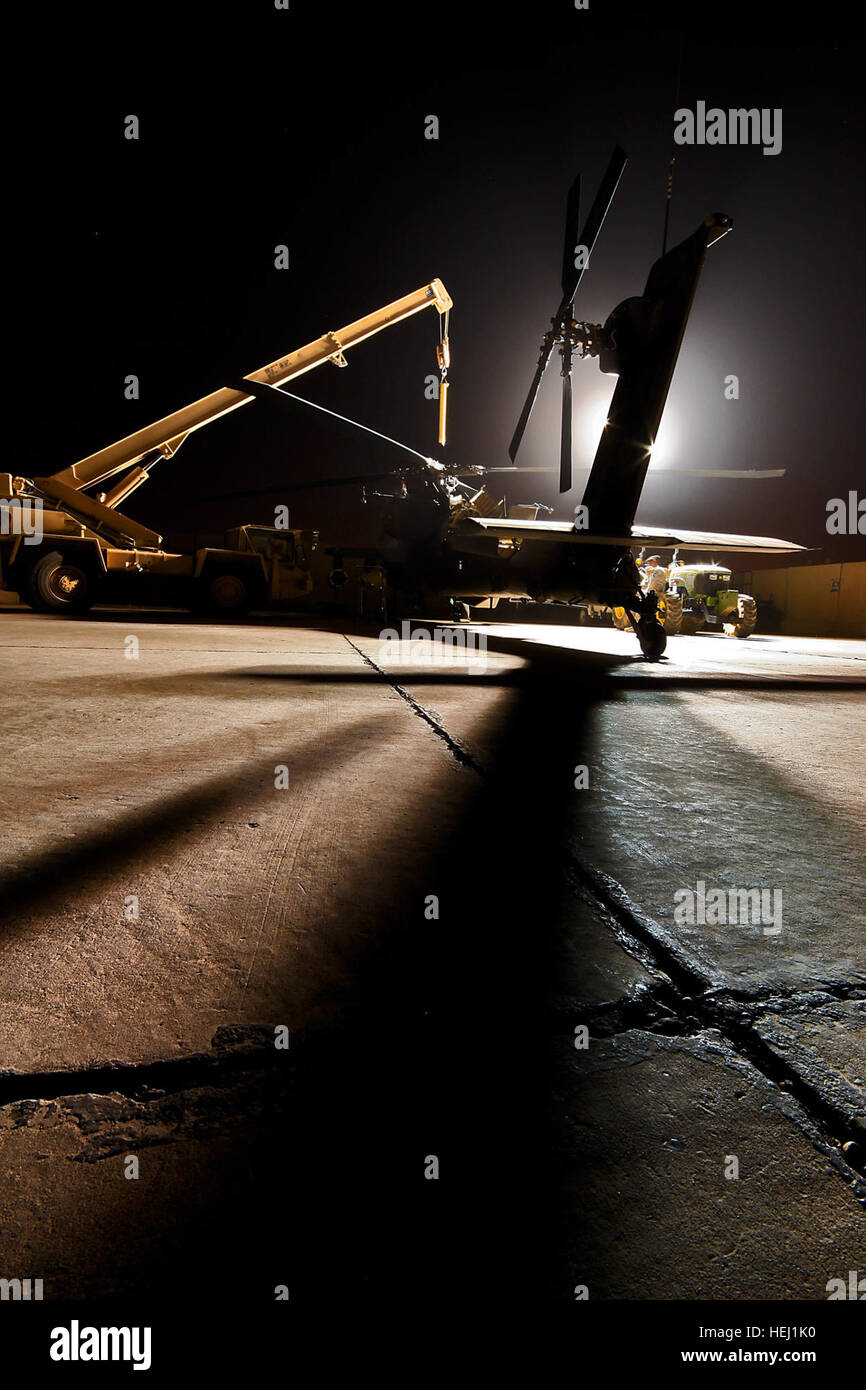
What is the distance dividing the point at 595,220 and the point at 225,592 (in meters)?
8.60

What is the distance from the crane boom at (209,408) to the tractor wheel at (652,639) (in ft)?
30.2

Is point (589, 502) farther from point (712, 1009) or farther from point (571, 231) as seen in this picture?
point (712, 1009)

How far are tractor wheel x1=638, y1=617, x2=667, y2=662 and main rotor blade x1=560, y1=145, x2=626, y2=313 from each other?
3.66 m

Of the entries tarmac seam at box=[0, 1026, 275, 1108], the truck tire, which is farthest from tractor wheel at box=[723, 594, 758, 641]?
tarmac seam at box=[0, 1026, 275, 1108]

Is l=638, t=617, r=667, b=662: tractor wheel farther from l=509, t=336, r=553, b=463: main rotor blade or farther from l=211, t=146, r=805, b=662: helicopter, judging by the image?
l=509, t=336, r=553, b=463: main rotor blade

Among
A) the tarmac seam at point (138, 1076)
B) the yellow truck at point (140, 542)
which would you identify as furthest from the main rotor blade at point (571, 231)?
the tarmac seam at point (138, 1076)

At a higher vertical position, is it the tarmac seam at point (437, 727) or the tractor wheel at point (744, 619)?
the tractor wheel at point (744, 619)

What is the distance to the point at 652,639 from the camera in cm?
674

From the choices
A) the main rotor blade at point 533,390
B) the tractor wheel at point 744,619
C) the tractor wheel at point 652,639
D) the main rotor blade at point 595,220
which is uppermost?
the main rotor blade at point 595,220

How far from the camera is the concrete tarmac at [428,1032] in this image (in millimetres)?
607

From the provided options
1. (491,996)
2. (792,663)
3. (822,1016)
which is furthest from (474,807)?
(792,663)

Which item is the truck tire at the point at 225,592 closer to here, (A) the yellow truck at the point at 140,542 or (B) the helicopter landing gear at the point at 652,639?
(A) the yellow truck at the point at 140,542

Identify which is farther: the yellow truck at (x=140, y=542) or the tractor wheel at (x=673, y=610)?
the tractor wheel at (x=673, y=610)
